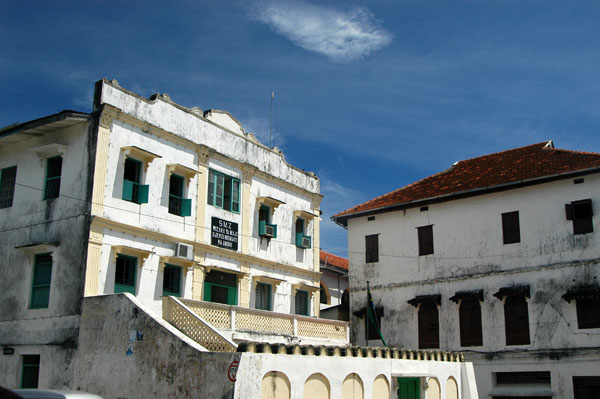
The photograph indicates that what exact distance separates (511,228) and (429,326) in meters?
5.00

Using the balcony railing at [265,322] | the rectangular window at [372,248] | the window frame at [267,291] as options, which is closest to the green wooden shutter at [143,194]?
the balcony railing at [265,322]

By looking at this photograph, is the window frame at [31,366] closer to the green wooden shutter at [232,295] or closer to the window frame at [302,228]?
the green wooden shutter at [232,295]

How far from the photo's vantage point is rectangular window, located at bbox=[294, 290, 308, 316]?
1009 inches

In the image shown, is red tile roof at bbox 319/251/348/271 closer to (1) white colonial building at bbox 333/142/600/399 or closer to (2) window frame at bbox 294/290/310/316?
(1) white colonial building at bbox 333/142/600/399

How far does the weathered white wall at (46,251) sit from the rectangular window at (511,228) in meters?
15.3

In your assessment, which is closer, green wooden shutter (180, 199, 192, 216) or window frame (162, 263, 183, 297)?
window frame (162, 263, 183, 297)

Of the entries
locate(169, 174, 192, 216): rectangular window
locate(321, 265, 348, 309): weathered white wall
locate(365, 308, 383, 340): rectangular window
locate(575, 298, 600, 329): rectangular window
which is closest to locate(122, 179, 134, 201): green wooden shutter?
locate(169, 174, 192, 216): rectangular window

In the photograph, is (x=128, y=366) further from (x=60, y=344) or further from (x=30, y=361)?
(x=30, y=361)

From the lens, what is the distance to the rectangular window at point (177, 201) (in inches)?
811

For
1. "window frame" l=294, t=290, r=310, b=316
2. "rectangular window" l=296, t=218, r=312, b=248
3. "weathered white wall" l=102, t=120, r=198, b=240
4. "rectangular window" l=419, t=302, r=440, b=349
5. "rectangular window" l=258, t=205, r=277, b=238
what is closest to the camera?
"weathered white wall" l=102, t=120, r=198, b=240

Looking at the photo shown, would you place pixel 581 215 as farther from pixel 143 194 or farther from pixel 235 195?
pixel 143 194

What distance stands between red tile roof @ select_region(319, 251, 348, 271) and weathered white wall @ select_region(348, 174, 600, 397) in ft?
15.7

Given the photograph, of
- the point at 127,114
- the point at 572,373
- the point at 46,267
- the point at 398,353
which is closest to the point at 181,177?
the point at 127,114

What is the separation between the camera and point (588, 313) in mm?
22375
